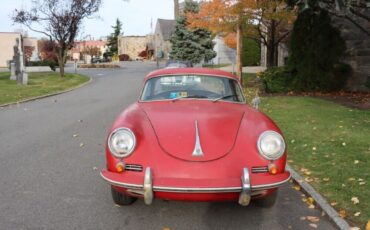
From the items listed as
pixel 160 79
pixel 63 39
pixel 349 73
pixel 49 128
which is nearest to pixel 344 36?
pixel 349 73

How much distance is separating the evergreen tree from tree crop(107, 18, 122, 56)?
57477mm

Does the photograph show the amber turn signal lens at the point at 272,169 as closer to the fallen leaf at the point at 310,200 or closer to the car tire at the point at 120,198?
the fallen leaf at the point at 310,200

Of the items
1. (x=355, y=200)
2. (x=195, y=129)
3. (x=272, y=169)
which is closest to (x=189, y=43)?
(x=355, y=200)

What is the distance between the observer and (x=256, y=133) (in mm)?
4344

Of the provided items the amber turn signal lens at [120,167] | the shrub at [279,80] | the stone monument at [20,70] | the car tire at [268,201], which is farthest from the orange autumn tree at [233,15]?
the amber turn signal lens at [120,167]

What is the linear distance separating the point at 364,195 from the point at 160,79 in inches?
112

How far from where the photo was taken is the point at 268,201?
4.62 meters

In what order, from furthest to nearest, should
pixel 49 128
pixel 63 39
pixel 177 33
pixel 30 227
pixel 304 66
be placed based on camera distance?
pixel 177 33 → pixel 63 39 → pixel 304 66 → pixel 49 128 → pixel 30 227

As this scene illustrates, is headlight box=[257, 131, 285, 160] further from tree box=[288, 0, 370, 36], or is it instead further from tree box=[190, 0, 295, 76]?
tree box=[190, 0, 295, 76]

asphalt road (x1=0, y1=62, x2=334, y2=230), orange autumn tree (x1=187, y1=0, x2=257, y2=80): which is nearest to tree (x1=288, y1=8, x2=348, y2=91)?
orange autumn tree (x1=187, y1=0, x2=257, y2=80)

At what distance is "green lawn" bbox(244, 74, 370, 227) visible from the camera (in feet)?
16.0

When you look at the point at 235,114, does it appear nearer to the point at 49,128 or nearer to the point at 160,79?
the point at 160,79

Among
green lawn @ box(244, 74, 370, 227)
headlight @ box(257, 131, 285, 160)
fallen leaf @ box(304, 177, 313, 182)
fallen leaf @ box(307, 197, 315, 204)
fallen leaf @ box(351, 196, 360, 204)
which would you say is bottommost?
fallen leaf @ box(307, 197, 315, 204)

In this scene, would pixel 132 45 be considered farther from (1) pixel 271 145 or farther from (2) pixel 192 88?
(1) pixel 271 145
